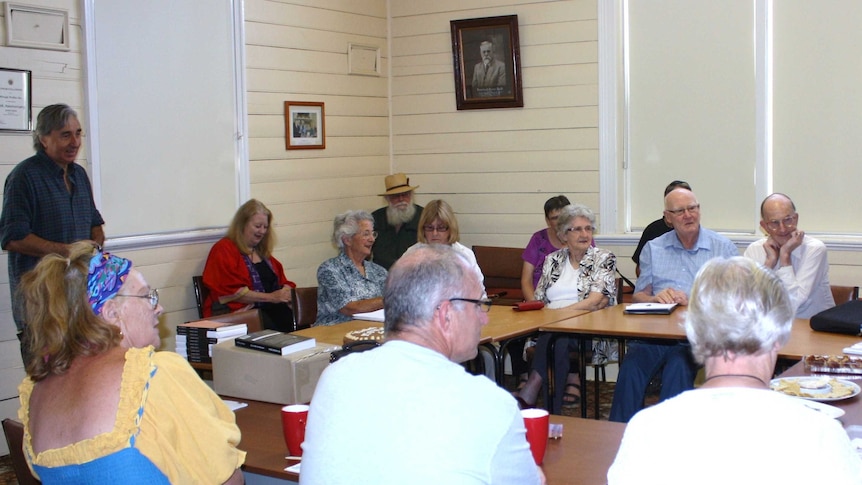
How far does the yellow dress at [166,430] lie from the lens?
2127 mm

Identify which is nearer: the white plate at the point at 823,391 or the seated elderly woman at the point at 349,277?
the white plate at the point at 823,391

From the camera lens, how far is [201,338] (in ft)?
13.0

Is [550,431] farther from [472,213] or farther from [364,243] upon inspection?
[472,213]

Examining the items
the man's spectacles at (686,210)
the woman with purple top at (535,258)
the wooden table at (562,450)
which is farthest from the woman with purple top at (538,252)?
the wooden table at (562,450)

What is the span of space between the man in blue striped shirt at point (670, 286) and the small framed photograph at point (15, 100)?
3.32 m

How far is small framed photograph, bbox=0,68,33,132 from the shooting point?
4879 millimetres

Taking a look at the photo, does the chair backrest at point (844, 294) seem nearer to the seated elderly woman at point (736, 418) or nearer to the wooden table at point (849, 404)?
the wooden table at point (849, 404)

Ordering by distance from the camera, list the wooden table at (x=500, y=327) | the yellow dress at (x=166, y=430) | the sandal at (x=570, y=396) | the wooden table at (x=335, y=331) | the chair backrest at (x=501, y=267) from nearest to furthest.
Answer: the yellow dress at (x=166, y=430) → the wooden table at (x=335, y=331) → the wooden table at (x=500, y=327) → the sandal at (x=570, y=396) → the chair backrest at (x=501, y=267)

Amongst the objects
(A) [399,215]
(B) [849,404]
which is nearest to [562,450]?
(B) [849,404]

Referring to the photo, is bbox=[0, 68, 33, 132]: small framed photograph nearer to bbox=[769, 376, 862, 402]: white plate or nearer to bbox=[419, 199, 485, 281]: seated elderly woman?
bbox=[419, 199, 485, 281]: seated elderly woman

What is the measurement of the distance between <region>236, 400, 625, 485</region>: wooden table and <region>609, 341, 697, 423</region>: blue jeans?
188 centimetres

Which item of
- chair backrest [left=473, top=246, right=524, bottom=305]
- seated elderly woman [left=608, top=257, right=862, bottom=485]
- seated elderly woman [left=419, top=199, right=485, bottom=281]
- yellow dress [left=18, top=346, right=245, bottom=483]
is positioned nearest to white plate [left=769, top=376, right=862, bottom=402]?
seated elderly woman [left=608, top=257, right=862, bottom=485]

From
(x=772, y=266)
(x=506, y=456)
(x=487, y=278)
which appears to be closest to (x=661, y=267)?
(x=772, y=266)

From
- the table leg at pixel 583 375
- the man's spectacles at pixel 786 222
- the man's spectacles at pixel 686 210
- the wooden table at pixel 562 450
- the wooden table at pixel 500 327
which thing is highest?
the man's spectacles at pixel 686 210
